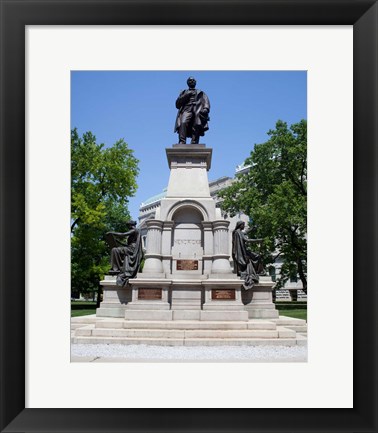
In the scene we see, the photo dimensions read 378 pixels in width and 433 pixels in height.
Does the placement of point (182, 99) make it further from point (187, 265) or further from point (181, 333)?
point (181, 333)

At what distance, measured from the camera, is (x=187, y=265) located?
1335cm

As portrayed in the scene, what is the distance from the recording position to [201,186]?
14156mm

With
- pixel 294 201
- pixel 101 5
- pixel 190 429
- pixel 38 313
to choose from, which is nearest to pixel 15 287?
pixel 38 313

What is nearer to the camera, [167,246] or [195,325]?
[195,325]

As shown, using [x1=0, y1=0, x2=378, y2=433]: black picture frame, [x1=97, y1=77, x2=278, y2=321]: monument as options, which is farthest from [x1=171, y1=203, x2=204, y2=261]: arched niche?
[x1=0, y1=0, x2=378, y2=433]: black picture frame

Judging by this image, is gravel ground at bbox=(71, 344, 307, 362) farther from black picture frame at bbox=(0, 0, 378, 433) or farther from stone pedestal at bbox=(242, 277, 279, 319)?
black picture frame at bbox=(0, 0, 378, 433)

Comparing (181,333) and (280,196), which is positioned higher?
(280,196)

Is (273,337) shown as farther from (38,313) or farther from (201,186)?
(38,313)

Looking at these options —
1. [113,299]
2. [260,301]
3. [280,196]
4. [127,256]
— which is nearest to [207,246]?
[260,301]

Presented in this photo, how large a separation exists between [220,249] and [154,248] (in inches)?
77.6

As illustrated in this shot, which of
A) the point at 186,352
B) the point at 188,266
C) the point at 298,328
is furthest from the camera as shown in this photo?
the point at 188,266

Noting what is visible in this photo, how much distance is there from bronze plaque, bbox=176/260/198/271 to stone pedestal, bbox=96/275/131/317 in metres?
1.66

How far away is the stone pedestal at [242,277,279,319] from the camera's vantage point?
13.2m

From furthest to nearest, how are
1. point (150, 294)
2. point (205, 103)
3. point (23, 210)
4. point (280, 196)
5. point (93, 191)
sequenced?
point (280, 196) → point (93, 191) → point (205, 103) → point (150, 294) → point (23, 210)
